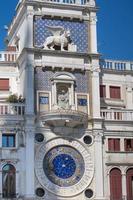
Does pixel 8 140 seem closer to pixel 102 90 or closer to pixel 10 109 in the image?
pixel 10 109

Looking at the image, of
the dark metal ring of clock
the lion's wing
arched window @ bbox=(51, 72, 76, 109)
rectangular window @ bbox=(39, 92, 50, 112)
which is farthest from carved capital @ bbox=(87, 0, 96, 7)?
the dark metal ring of clock

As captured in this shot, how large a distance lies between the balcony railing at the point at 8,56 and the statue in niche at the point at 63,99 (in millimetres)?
4403

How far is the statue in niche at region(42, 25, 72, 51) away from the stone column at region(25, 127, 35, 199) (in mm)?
6017

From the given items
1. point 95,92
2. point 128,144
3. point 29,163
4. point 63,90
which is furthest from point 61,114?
point 128,144

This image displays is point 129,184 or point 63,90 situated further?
point 63,90

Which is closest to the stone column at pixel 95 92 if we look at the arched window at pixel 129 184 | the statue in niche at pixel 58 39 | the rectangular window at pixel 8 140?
the statue in niche at pixel 58 39

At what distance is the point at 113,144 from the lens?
149 ft

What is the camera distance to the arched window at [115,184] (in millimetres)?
44250

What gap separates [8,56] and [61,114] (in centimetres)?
641

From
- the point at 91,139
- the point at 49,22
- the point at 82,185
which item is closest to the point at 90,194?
the point at 82,185

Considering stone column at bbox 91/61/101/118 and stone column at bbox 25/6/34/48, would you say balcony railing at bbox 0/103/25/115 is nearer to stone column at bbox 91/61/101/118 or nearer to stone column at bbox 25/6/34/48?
stone column at bbox 25/6/34/48

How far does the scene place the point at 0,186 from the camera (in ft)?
137

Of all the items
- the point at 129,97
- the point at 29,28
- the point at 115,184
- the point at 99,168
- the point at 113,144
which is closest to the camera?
the point at 99,168

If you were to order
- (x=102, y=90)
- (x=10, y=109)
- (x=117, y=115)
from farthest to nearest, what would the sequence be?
(x=102, y=90)
(x=117, y=115)
(x=10, y=109)
